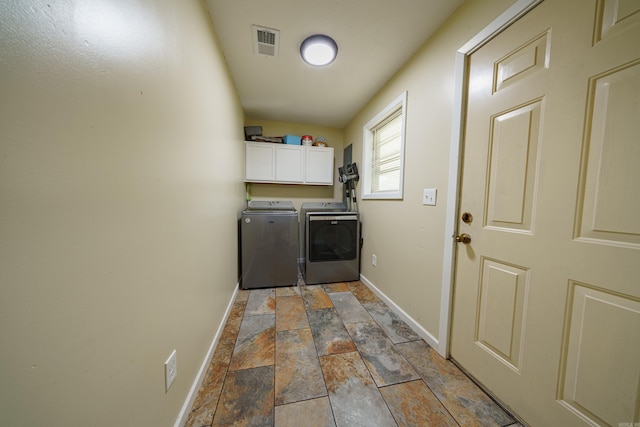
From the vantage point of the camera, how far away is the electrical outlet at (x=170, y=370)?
806mm

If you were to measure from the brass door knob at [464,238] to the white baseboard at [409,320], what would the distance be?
0.72 meters

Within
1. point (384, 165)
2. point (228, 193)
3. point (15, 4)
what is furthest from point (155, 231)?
point (384, 165)

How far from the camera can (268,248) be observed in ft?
7.80

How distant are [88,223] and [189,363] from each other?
903 millimetres

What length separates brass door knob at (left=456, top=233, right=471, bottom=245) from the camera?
1.22 meters

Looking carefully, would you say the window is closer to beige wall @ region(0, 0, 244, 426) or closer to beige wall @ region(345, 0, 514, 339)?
beige wall @ region(345, 0, 514, 339)

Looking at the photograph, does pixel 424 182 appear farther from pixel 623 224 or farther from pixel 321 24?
pixel 321 24

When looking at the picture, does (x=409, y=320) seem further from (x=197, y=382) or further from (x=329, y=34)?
(x=329, y=34)

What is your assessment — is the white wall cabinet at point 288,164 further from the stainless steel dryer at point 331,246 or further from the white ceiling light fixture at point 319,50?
the white ceiling light fixture at point 319,50

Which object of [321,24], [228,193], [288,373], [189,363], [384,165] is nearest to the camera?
[189,363]

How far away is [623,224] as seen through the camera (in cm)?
69

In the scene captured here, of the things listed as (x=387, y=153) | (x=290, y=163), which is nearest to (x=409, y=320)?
(x=387, y=153)

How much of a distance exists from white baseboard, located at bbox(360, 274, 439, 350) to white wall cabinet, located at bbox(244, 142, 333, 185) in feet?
5.42

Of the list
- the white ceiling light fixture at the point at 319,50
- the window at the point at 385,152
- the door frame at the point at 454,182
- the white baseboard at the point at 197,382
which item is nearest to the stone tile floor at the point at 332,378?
the white baseboard at the point at 197,382
